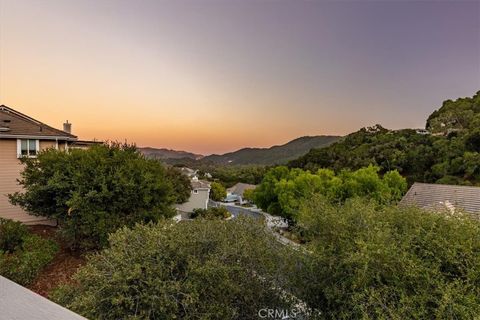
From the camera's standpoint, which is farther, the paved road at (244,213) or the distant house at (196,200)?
the distant house at (196,200)

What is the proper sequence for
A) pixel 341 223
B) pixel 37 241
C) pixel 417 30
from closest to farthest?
pixel 341 223 < pixel 37 241 < pixel 417 30

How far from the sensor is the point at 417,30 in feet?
68.5

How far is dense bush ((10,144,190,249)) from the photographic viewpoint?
470 inches

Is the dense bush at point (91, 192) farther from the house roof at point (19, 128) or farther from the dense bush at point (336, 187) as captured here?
the dense bush at point (336, 187)

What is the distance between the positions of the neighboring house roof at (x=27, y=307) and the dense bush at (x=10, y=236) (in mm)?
12684

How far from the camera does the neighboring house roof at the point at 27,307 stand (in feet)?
4.32

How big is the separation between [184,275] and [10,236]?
9314 mm

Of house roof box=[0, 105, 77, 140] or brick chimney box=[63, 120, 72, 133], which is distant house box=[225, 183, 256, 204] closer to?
brick chimney box=[63, 120, 72, 133]

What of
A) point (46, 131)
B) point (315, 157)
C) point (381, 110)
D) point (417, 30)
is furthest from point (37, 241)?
point (315, 157)

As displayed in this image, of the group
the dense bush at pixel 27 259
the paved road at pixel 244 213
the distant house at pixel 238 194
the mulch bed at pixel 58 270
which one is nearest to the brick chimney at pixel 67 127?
the mulch bed at pixel 58 270

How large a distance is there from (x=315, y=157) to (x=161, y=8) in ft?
140

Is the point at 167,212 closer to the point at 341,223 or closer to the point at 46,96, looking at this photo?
the point at 341,223

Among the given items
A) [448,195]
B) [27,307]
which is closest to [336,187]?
[448,195]

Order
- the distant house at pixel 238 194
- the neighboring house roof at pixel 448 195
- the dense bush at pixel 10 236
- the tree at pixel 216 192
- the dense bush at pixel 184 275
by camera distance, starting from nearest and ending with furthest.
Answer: the dense bush at pixel 184 275 < the dense bush at pixel 10 236 < the neighboring house roof at pixel 448 195 < the tree at pixel 216 192 < the distant house at pixel 238 194
